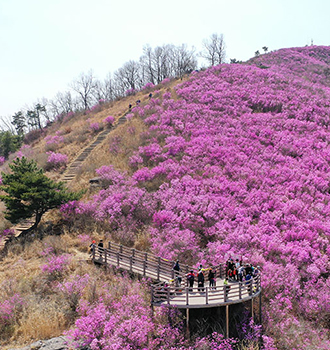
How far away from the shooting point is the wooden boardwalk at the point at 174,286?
1143 centimetres

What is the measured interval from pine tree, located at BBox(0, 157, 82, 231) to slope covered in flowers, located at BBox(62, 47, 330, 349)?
1.60 metres

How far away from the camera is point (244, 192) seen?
2078cm

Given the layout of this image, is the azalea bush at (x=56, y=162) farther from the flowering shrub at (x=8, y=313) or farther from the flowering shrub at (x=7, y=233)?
the flowering shrub at (x=8, y=313)

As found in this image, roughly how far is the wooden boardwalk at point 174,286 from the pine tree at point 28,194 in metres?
5.31

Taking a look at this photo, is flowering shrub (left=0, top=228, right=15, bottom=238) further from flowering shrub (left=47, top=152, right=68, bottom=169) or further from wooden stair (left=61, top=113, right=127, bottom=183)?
flowering shrub (left=47, top=152, right=68, bottom=169)

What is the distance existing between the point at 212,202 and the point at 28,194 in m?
12.5

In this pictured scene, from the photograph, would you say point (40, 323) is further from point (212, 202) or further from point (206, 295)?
point (212, 202)

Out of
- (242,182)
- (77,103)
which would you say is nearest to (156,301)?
(242,182)

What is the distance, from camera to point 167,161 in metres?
25.0

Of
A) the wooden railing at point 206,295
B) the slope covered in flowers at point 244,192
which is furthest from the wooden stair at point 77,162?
the wooden railing at point 206,295

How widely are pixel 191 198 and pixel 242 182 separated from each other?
4.49 meters

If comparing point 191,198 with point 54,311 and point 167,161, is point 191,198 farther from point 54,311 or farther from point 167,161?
point 54,311

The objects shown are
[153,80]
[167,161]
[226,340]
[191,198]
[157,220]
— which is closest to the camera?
[226,340]

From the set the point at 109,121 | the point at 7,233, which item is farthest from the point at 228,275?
the point at 109,121
